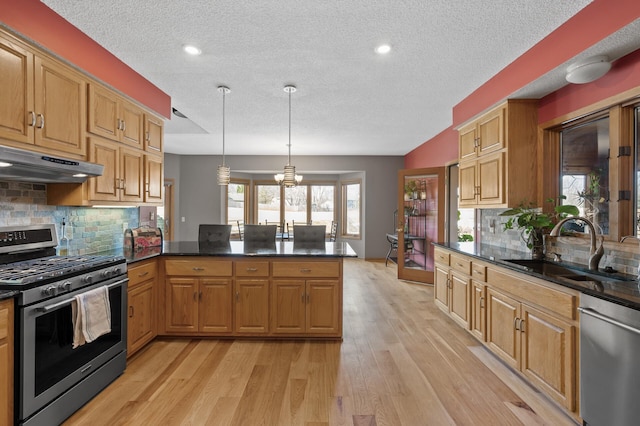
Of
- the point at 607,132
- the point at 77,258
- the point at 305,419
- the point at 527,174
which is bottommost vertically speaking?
the point at 305,419

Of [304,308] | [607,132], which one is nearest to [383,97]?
[607,132]

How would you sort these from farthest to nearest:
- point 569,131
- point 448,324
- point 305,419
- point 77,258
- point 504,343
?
point 448,324 < point 569,131 < point 504,343 < point 77,258 < point 305,419

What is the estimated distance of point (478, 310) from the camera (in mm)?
3064

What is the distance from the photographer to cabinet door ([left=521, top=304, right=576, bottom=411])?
196 centimetres

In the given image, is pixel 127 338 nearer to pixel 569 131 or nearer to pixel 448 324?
pixel 448 324

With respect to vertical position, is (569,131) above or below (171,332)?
above

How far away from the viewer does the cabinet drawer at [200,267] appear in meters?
3.21

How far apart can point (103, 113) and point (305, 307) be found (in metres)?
2.47

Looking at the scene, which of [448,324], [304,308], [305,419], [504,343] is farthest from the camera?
[448,324]

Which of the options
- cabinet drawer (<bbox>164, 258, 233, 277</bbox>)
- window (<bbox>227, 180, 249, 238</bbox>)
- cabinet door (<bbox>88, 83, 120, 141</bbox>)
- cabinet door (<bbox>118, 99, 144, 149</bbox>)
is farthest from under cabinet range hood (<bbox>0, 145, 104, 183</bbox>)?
window (<bbox>227, 180, 249, 238</bbox>)

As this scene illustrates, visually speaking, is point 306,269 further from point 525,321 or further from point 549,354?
point 549,354

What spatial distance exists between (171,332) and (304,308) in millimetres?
1344

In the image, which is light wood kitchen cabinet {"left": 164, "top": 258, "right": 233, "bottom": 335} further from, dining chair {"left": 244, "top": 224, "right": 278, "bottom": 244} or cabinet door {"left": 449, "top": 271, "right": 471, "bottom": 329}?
cabinet door {"left": 449, "top": 271, "right": 471, "bottom": 329}

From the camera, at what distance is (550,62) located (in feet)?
8.12
